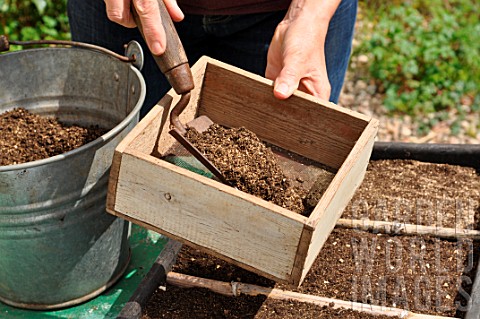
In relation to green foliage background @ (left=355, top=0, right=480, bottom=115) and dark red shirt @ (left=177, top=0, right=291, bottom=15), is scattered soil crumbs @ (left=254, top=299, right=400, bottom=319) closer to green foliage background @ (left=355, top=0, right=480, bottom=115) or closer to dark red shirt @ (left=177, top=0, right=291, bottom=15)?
dark red shirt @ (left=177, top=0, right=291, bottom=15)

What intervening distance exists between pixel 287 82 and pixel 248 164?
29 centimetres

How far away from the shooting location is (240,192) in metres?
1.53

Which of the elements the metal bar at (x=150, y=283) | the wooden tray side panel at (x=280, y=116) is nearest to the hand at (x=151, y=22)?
the wooden tray side panel at (x=280, y=116)

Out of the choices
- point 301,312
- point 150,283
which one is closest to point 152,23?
point 150,283

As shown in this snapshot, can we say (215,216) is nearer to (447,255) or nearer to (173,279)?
(173,279)

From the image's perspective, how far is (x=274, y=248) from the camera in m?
1.54

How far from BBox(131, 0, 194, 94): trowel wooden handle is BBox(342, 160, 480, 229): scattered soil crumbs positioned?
87cm

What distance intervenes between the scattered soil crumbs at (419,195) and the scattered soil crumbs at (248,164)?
618mm

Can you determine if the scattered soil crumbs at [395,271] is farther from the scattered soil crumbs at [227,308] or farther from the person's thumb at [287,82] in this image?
the person's thumb at [287,82]

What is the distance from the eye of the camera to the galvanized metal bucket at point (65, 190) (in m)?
1.75

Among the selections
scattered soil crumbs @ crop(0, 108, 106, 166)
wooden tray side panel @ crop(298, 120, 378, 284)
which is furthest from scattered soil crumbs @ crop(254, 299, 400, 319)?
scattered soil crumbs @ crop(0, 108, 106, 166)

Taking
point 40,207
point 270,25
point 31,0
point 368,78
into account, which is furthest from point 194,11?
point 368,78

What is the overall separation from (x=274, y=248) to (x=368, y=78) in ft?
9.03

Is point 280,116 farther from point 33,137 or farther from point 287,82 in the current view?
point 33,137
